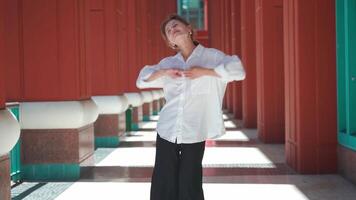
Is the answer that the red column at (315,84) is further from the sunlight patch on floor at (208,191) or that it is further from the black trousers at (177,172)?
the black trousers at (177,172)

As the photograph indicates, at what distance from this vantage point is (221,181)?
228 inches

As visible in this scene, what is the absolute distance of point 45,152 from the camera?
6.18 metres

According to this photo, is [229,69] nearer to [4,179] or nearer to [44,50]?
[4,179]

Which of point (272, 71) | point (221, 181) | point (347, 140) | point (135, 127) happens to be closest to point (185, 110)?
point (221, 181)

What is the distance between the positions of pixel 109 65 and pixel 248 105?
3.83m

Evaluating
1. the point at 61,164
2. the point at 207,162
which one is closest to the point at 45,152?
the point at 61,164

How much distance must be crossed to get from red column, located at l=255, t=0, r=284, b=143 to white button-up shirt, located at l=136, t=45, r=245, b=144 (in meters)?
6.52

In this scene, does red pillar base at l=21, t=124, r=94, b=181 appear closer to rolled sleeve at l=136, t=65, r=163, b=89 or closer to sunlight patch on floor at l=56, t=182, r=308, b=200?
sunlight patch on floor at l=56, t=182, r=308, b=200

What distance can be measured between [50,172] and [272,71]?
181 inches

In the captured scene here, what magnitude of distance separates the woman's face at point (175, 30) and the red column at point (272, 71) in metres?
6.65

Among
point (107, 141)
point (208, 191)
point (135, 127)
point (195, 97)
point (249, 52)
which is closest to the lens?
point (195, 97)

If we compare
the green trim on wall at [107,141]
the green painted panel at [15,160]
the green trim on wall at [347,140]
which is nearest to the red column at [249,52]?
the green trim on wall at [107,141]

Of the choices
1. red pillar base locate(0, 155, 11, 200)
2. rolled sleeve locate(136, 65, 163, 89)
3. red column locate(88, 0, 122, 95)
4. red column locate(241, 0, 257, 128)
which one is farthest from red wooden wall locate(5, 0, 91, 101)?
red column locate(241, 0, 257, 128)

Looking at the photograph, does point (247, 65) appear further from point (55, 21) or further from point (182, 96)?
point (182, 96)
